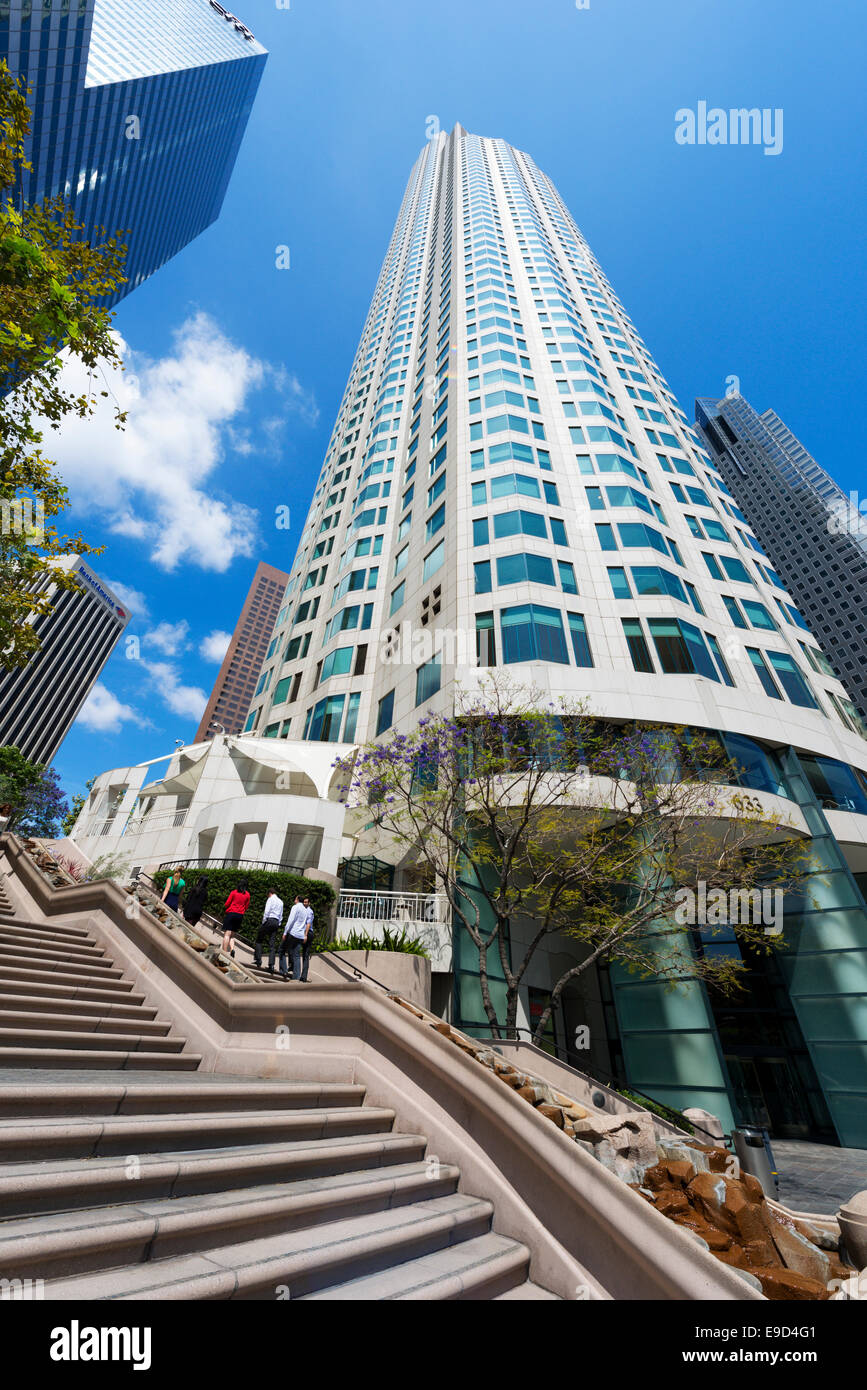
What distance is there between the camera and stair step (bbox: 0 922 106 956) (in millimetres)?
8555

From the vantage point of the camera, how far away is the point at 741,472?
142875 millimetres

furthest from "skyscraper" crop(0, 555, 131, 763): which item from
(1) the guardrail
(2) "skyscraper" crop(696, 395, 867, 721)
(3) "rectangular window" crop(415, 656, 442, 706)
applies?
(2) "skyscraper" crop(696, 395, 867, 721)

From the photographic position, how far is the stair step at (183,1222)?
2666 mm

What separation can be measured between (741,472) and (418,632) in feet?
495

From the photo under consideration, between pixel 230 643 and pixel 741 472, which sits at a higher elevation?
pixel 741 472

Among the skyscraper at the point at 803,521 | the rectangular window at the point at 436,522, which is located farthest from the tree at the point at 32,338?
the skyscraper at the point at 803,521

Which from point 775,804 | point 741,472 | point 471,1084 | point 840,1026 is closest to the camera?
point 471,1084

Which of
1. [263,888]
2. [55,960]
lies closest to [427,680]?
[263,888]

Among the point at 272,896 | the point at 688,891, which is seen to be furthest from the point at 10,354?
the point at 688,891

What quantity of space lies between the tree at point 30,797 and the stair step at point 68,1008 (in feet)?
175

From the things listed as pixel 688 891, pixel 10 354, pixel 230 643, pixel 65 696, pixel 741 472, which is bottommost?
pixel 688 891

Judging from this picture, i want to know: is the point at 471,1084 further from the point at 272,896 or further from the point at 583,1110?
the point at 272,896

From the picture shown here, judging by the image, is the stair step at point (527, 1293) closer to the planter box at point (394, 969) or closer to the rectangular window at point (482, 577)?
the planter box at point (394, 969)

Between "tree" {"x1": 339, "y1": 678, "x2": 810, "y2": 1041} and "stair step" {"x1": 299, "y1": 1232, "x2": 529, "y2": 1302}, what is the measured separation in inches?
392
